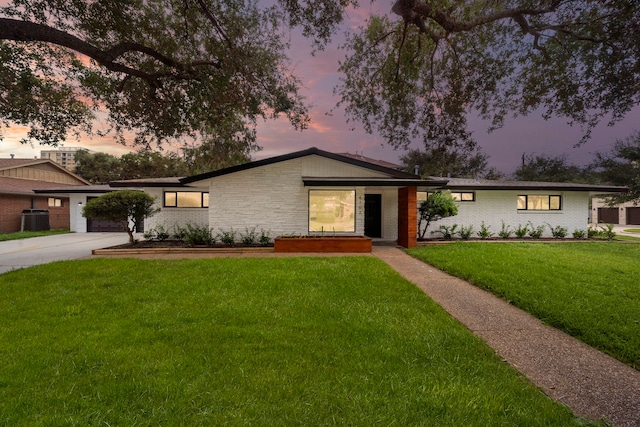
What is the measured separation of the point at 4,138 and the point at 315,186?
9.67 m

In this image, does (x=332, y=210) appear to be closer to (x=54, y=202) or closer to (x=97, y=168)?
(x=54, y=202)

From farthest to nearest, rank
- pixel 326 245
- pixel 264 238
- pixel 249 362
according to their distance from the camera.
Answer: pixel 264 238
pixel 326 245
pixel 249 362

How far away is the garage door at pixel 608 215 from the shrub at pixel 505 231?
2993cm

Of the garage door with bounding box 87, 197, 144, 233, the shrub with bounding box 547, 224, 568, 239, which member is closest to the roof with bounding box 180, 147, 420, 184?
the shrub with bounding box 547, 224, 568, 239

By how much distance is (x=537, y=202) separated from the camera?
1426cm

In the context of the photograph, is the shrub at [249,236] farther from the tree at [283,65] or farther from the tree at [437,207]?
the tree at [437,207]

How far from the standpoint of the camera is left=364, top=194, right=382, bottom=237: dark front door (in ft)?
44.9

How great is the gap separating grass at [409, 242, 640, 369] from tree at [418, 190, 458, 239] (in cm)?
186

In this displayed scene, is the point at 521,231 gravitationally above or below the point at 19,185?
below

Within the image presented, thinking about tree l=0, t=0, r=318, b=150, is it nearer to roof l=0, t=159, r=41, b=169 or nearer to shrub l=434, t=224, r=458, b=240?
shrub l=434, t=224, r=458, b=240

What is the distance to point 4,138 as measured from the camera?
838cm

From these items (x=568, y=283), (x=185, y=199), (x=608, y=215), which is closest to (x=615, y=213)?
(x=608, y=215)

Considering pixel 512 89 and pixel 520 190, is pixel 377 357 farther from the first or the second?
pixel 520 190

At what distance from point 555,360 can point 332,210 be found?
8830 millimetres
